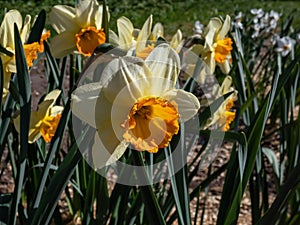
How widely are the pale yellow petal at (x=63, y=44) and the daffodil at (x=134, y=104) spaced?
0.45 metres

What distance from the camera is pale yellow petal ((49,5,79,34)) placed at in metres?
1.43

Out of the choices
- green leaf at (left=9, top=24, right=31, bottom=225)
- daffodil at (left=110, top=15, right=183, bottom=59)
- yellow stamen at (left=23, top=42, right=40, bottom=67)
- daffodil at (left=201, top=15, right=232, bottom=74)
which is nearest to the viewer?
green leaf at (left=9, top=24, right=31, bottom=225)

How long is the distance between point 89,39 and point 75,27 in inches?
2.8

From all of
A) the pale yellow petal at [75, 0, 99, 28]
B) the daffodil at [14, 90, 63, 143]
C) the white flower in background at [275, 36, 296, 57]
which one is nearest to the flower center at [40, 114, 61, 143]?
the daffodil at [14, 90, 63, 143]

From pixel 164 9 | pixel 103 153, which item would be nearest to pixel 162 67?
pixel 103 153

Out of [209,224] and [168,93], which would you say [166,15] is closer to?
[209,224]

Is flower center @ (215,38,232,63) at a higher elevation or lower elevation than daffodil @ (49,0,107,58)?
lower

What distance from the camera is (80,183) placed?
6.25 ft

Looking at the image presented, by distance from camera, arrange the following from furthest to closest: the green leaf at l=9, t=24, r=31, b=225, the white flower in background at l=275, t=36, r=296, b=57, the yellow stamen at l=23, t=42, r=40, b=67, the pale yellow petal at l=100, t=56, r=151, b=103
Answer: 1. the white flower in background at l=275, t=36, r=296, b=57
2. the yellow stamen at l=23, t=42, r=40, b=67
3. the green leaf at l=9, t=24, r=31, b=225
4. the pale yellow petal at l=100, t=56, r=151, b=103

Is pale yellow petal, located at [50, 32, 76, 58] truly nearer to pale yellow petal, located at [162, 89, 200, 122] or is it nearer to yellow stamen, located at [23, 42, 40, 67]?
yellow stamen, located at [23, 42, 40, 67]

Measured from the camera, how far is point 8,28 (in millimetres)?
1304

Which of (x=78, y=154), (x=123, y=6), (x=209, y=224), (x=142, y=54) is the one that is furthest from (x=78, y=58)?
(x=209, y=224)

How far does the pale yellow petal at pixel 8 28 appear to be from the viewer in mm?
1297

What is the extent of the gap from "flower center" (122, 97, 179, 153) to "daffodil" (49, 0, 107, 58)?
42 cm
